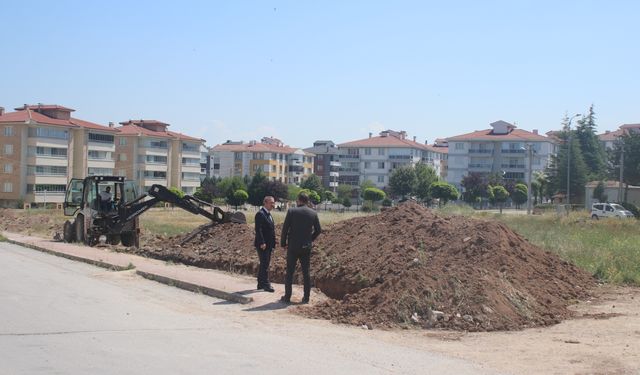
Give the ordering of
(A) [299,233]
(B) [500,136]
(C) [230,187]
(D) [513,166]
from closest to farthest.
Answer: (A) [299,233]
(C) [230,187]
(D) [513,166]
(B) [500,136]

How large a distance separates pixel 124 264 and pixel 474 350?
11778 millimetres

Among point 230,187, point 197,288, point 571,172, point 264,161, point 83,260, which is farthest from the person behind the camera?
point 264,161

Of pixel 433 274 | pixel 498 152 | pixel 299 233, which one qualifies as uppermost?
pixel 498 152

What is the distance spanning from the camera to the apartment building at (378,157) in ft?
410

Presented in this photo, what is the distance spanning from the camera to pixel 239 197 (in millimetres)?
87000

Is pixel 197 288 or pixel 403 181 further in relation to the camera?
pixel 403 181

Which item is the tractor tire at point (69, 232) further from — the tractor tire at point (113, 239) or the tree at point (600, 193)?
the tree at point (600, 193)

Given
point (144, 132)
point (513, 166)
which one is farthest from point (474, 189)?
point (144, 132)

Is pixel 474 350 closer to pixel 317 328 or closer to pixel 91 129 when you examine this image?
pixel 317 328

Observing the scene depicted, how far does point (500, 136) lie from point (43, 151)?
71.6 meters

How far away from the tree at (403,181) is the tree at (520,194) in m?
15.3

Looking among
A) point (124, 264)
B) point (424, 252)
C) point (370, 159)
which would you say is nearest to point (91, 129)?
point (370, 159)

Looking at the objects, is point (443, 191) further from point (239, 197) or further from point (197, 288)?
point (197, 288)

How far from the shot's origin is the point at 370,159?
12794 centimetres
